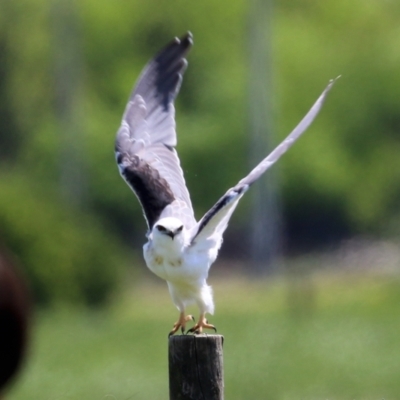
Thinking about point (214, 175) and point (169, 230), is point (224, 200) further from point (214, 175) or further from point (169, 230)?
point (214, 175)

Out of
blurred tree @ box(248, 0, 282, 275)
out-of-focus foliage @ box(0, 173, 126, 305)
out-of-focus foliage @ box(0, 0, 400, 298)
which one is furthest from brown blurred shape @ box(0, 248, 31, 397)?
out-of-focus foliage @ box(0, 0, 400, 298)

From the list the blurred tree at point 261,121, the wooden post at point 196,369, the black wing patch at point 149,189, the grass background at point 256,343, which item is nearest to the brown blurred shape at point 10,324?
the wooden post at point 196,369

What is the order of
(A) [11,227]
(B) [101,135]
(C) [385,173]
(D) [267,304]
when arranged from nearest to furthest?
(A) [11,227] < (D) [267,304] < (B) [101,135] < (C) [385,173]

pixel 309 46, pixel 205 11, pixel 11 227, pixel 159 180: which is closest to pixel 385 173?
pixel 309 46

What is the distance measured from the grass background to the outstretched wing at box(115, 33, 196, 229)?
7.21ft

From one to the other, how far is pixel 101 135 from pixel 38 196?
12.7m

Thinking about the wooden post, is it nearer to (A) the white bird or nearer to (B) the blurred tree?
(A) the white bird

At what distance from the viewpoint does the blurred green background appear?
14.9 metres

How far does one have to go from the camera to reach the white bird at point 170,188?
16.6 feet

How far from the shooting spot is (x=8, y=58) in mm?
33719

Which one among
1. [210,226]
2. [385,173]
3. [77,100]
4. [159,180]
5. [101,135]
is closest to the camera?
[210,226]

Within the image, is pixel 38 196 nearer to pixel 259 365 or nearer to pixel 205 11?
pixel 259 365

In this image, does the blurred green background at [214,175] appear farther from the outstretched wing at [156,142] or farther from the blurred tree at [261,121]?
the outstretched wing at [156,142]

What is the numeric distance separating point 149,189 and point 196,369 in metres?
2.15
